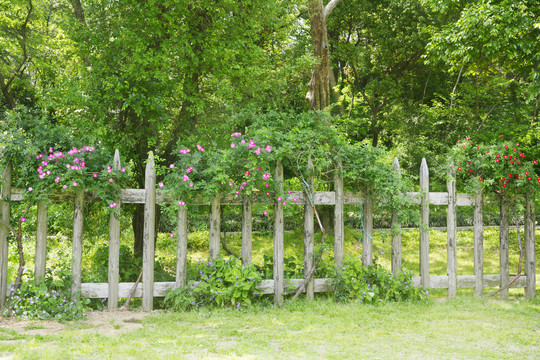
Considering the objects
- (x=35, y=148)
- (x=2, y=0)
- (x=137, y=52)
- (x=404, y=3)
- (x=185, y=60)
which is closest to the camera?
(x=35, y=148)

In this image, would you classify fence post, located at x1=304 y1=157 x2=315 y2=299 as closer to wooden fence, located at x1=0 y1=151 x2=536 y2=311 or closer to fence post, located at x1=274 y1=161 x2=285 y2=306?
wooden fence, located at x1=0 y1=151 x2=536 y2=311

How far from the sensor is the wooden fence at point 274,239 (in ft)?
18.8

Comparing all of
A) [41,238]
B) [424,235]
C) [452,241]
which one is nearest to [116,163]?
[41,238]

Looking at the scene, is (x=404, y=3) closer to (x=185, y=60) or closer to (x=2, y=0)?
(x=185, y=60)

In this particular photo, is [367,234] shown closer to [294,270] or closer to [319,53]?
[294,270]

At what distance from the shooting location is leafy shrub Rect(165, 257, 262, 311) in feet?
18.7

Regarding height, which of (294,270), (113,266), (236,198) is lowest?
(294,270)

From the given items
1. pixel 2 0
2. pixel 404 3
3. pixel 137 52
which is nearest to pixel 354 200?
pixel 137 52

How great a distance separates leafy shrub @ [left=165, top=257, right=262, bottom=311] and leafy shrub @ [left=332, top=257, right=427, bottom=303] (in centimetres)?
118

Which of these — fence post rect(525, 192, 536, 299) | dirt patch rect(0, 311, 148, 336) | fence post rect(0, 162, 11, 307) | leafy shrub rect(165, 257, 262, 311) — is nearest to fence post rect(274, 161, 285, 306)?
leafy shrub rect(165, 257, 262, 311)

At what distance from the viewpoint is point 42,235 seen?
5.66 meters

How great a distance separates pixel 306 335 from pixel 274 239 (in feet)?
5.79

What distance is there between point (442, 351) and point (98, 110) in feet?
18.8

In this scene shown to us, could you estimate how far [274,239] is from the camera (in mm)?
6227
